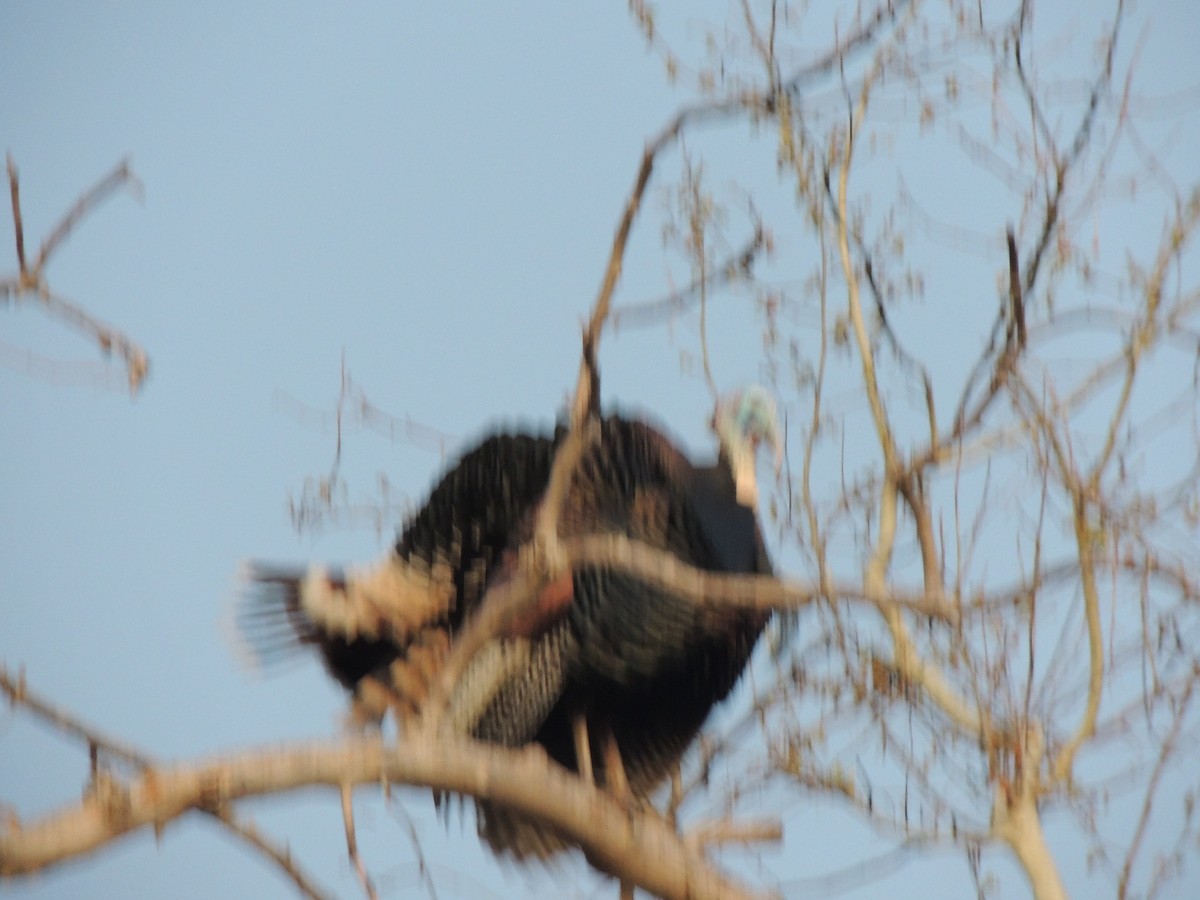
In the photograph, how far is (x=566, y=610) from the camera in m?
4.42

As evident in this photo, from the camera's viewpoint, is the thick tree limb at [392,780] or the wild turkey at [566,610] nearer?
the thick tree limb at [392,780]

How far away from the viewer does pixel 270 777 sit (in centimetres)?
256

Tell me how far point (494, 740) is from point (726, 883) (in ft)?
4.98

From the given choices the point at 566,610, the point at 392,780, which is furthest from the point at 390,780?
the point at 566,610

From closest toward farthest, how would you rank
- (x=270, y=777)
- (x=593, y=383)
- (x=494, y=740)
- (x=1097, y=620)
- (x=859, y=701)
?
1. (x=270, y=777)
2. (x=593, y=383)
3. (x=1097, y=620)
4. (x=859, y=701)
5. (x=494, y=740)

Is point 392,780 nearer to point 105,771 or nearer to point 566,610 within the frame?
point 105,771

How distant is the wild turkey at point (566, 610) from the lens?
4.39 m

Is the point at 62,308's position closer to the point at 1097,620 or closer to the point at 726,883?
the point at 726,883

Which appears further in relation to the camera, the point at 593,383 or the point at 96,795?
the point at 593,383

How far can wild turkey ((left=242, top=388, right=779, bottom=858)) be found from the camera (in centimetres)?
439

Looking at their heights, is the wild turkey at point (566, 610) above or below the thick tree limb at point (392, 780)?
above

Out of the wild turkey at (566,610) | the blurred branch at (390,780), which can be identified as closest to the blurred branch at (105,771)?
the blurred branch at (390,780)

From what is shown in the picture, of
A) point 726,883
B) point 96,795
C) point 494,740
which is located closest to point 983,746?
point 726,883

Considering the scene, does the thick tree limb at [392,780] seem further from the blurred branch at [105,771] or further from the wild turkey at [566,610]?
the wild turkey at [566,610]
